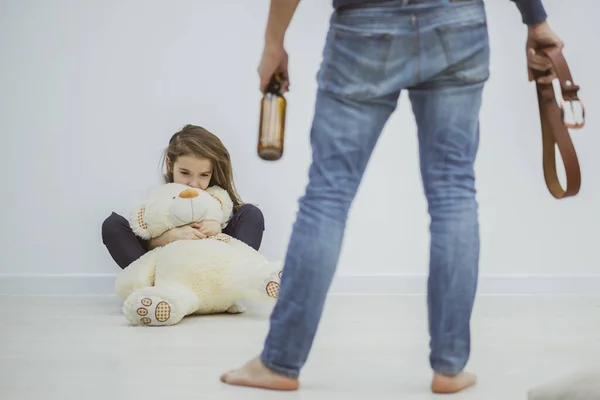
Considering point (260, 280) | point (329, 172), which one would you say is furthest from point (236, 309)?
point (329, 172)

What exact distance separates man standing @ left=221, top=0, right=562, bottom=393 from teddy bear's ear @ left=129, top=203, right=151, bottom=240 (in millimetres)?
1218

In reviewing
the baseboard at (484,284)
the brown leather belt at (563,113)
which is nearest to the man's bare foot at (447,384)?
the brown leather belt at (563,113)

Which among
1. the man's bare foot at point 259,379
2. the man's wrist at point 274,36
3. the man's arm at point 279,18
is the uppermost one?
the man's arm at point 279,18

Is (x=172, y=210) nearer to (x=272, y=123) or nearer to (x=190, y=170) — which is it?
(x=190, y=170)

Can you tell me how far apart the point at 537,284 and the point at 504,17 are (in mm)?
840

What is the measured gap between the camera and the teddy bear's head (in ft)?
8.40

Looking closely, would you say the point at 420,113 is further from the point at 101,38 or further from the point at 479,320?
the point at 101,38

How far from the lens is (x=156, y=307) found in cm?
223

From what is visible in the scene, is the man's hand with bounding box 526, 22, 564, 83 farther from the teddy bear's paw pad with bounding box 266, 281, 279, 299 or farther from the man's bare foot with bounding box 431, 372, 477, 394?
the teddy bear's paw pad with bounding box 266, 281, 279, 299

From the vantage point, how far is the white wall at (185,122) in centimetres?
302

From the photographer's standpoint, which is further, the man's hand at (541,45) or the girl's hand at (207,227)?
the girl's hand at (207,227)

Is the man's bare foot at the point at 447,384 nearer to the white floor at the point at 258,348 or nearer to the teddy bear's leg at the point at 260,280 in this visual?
the white floor at the point at 258,348

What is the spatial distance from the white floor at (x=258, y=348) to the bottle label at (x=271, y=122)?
1.24 ft

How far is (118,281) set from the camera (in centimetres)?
255
